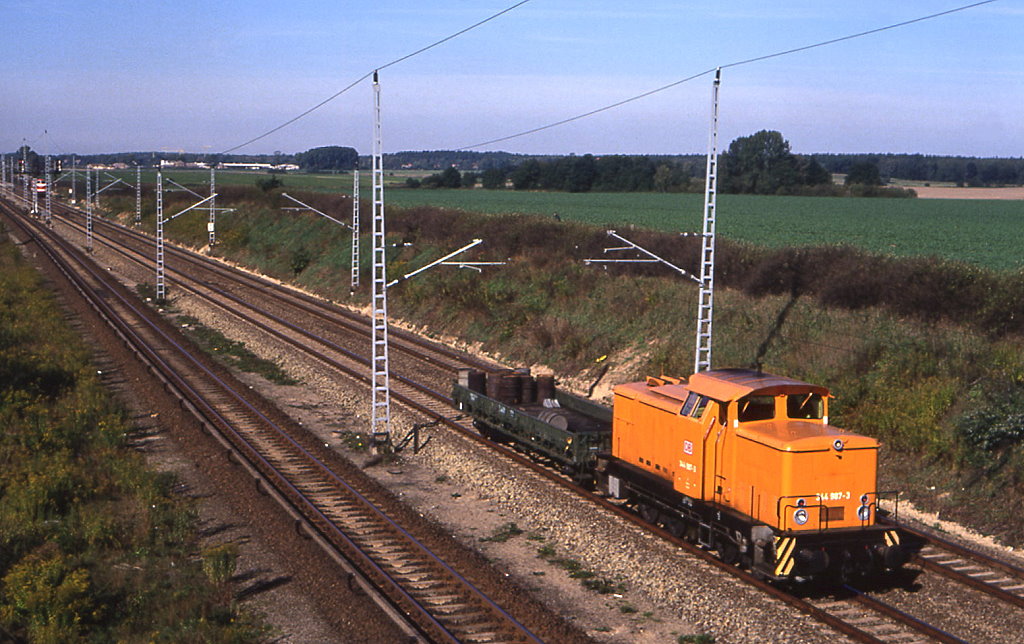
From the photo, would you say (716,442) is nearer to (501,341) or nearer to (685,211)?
(501,341)

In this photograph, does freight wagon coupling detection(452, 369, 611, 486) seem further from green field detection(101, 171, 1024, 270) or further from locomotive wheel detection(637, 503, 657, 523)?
green field detection(101, 171, 1024, 270)

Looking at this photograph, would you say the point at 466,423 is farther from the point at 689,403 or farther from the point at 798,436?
the point at 798,436

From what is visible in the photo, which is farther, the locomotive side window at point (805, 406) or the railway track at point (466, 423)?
the locomotive side window at point (805, 406)

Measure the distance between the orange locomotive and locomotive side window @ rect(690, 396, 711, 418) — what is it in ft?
0.07

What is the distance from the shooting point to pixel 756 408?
630 inches

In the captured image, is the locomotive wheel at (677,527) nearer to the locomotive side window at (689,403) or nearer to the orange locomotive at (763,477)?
the orange locomotive at (763,477)

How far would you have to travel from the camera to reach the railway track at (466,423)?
14.0m

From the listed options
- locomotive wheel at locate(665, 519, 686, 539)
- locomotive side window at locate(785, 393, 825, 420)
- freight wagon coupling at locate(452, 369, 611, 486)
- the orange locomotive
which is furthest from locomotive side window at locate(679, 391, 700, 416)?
freight wagon coupling at locate(452, 369, 611, 486)

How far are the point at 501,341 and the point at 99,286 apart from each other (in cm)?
3062

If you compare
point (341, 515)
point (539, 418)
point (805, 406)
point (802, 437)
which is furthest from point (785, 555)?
point (539, 418)

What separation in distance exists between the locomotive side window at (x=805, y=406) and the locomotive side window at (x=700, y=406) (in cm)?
134

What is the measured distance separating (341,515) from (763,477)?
341 inches

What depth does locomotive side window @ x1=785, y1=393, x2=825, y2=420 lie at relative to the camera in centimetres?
1609

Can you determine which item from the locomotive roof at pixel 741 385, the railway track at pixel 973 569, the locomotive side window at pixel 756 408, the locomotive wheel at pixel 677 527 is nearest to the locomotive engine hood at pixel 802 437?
the locomotive side window at pixel 756 408
